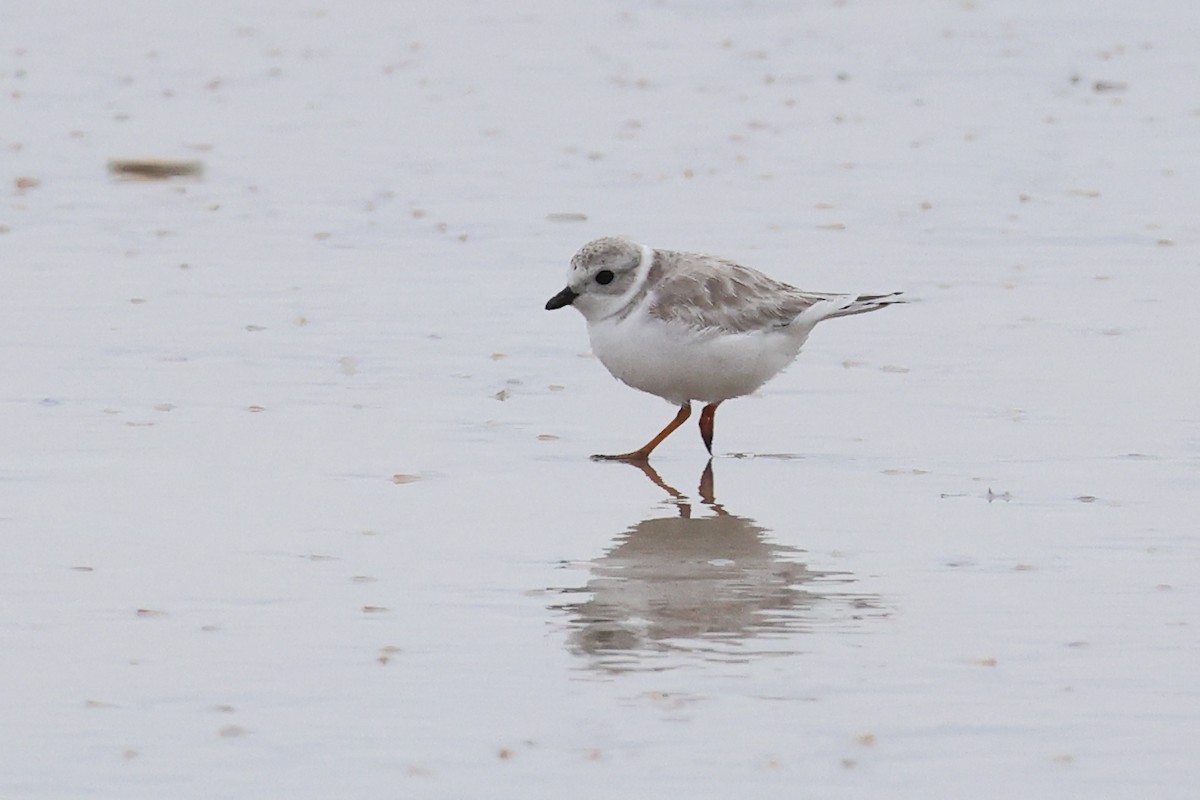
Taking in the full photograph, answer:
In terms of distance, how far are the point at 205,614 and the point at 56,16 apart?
19590 mm

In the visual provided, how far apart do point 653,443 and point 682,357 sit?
39 cm

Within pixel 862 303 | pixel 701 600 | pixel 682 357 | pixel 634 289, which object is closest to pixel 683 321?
pixel 682 357

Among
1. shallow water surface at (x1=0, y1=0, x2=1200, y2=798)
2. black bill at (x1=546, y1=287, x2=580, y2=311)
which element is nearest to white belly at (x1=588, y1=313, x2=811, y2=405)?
black bill at (x1=546, y1=287, x2=580, y2=311)

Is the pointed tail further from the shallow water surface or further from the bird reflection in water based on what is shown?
the bird reflection in water

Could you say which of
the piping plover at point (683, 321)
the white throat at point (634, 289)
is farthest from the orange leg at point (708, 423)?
the white throat at point (634, 289)

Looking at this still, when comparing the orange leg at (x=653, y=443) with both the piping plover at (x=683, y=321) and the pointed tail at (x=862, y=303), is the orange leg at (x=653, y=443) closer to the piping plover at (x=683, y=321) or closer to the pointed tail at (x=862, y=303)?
the piping plover at (x=683, y=321)

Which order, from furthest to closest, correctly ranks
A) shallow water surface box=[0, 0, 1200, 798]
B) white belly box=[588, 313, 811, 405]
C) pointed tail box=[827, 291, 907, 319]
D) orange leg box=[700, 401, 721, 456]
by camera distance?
1. pointed tail box=[827, 291, 907, 319]
2. orange leg box=[700, 401, 721, 456]
3. white belly box=[588, 313, 811, 405]
4. shallow water surface box=[0, 0, 1200, 798]

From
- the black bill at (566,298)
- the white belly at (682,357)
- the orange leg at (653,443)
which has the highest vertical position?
the black bill at (566,298)

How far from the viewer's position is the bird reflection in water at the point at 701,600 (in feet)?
20.6

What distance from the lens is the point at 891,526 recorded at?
25.8 ft

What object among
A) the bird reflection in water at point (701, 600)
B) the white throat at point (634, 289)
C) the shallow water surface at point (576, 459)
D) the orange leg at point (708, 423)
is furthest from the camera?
the orange leg at point (708, 423)

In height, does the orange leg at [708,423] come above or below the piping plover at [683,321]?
below

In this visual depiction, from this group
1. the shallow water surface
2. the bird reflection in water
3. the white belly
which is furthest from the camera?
the white belly

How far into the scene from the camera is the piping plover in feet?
29.6
